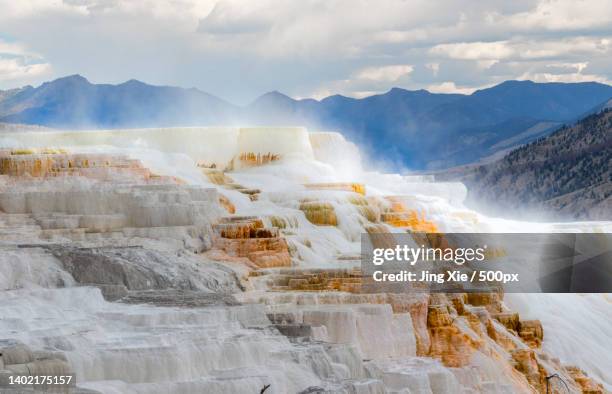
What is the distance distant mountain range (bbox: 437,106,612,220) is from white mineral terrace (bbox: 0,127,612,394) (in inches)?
2362

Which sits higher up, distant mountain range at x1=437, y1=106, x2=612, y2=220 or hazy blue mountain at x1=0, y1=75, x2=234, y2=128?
hazy blue mountain at x1=0, y1=75, x2=234, y2=128

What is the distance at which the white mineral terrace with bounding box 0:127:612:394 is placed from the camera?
1093 inches

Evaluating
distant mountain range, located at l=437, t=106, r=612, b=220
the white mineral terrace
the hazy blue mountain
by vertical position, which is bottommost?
distant mountain range, located at l=437, t=106, r=612, b=220

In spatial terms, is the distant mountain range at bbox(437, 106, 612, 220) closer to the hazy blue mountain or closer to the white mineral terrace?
the hazy blue mountain

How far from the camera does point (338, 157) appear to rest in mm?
78625

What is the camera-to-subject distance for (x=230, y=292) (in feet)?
125

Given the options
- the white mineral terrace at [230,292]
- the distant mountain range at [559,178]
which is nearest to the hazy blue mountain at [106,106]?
the distant mountain range at [559,178]

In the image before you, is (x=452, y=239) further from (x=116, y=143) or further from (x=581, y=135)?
(x=581, y=135)

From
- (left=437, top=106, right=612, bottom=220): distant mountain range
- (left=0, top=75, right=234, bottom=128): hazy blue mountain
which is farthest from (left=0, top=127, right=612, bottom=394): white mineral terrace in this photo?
(left=437, top=106, right=612, bottom=220): distant mountain range

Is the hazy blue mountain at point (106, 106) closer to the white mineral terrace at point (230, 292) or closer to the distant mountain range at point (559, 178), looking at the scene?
the distant mountain range at point (559, 178)

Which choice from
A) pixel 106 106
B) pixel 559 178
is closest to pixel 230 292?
pixel 106 106

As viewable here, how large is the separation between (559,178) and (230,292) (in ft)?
347

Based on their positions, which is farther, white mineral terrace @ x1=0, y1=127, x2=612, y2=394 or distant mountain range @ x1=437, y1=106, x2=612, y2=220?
distant mountain range @ x1=437, y1=106, x2=612, y2=220

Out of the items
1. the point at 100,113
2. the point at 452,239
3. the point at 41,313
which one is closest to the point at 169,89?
the point at 100,113
